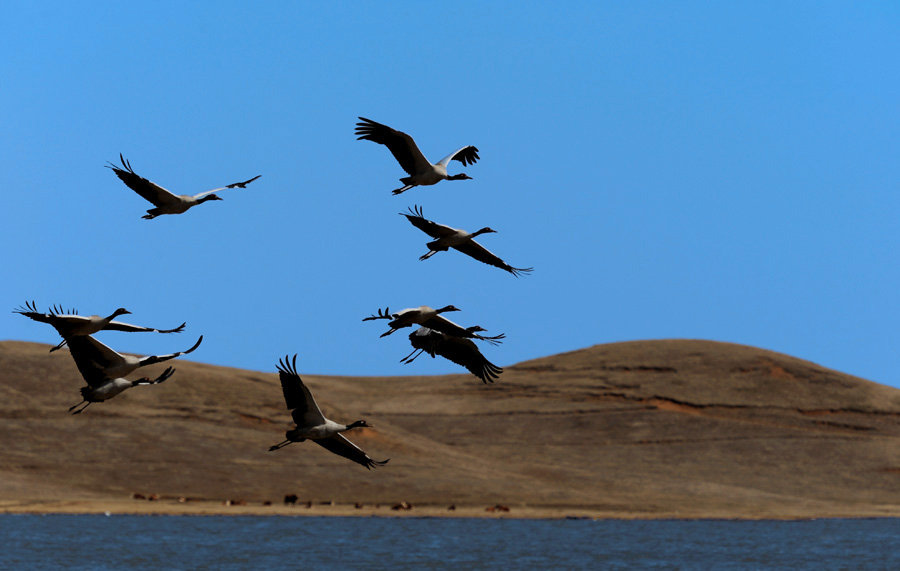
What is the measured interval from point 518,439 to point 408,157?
96.7m

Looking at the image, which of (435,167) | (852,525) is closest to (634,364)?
(852,525)

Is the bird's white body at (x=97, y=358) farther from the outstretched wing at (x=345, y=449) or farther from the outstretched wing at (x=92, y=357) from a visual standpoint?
the outstretched wing at (x=345, y=449)

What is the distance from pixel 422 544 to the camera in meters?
60.7

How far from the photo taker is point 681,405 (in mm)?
116875

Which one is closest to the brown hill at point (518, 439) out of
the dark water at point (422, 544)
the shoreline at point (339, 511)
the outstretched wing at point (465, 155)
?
the shoreline at point (339, 511)

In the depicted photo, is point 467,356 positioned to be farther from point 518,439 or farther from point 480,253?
point 518,439

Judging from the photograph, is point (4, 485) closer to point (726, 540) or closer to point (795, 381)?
point (726, 540)

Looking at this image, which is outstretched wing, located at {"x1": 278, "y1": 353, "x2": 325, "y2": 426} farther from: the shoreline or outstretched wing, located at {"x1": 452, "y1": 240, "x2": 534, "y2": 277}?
the shoreline

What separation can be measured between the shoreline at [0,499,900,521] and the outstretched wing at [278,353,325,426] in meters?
63.7

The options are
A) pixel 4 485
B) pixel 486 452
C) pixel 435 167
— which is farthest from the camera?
pixel 486 452

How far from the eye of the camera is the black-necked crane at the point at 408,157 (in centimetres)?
1588

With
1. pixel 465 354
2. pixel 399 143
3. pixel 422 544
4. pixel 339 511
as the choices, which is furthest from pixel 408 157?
pixel 339 511

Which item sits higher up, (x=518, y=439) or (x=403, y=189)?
(x=518, y=439)

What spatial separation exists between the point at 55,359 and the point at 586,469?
4296 cm
